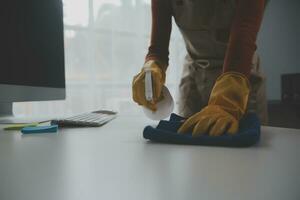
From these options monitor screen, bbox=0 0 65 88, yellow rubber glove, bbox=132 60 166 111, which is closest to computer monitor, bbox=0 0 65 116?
monitor screen, bbox=0 0 65 88

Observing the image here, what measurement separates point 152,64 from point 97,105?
1.00 meters

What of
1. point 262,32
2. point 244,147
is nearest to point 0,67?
point 244,147

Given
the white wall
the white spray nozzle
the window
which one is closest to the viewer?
the white spray nozzle

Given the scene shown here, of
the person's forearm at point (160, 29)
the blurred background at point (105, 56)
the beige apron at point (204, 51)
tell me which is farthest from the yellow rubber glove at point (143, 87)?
the blurred background at point (105, 56)

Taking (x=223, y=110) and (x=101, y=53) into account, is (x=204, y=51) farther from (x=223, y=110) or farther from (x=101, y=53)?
(x=101, y=53)

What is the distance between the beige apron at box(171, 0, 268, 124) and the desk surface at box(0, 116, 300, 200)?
59cm

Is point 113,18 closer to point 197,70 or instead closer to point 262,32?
point 197,70

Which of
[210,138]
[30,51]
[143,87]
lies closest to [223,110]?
[210,138]

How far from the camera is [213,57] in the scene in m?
1.04

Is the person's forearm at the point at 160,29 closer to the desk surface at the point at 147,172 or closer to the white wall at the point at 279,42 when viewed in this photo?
the desk surface at the point at 147,172

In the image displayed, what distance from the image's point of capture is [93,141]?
49 cm

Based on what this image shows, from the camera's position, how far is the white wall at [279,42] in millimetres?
2459

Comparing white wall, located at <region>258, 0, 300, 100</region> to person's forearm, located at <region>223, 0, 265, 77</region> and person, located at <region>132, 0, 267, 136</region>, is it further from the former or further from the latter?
person's forearm, located at <region>223, 0, 265, 77</region>

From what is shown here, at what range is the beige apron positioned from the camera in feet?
3.20
